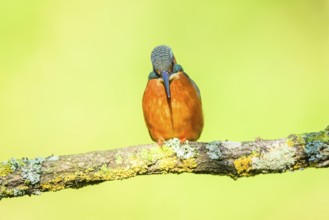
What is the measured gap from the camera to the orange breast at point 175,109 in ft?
15.5

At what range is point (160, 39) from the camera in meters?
6.23

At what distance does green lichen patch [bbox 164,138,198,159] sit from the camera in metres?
3.73

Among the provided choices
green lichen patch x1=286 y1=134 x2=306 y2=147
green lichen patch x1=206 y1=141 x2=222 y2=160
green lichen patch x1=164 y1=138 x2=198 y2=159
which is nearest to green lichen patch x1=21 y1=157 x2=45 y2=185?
green lichen patch x1=164 y1=138 x2=198 y2=159

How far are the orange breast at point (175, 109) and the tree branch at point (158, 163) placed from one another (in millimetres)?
973

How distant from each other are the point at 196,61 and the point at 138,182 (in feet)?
4.27

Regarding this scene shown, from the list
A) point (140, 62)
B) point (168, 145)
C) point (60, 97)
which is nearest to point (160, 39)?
point (140, 62)

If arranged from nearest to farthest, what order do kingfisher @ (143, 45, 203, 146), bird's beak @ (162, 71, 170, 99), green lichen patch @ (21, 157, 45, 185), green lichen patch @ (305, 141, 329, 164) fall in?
green lichen patch @ (305, 141, 329, 164), green lichen patch @ (21, 157, 45, 185), bird's beak @ (162, 71, 170, 99), kingfisher @ (143, 45, 203, 146)

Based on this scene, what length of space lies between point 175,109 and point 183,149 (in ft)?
3.36

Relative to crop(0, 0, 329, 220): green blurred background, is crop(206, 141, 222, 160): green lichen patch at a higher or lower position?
lower

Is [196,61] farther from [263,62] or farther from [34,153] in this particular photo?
[34,153]

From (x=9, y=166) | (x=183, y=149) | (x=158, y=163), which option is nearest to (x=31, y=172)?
(x=9, y=166)

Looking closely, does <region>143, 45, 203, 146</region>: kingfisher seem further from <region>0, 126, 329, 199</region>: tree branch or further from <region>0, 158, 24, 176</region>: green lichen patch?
<region>0, 158, 24, 176</region>: green lichen patch

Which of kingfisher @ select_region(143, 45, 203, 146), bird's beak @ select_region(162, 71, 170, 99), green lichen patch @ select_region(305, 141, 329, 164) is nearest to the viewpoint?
green lichen patch @ select_region(305, 141, 329, 164)

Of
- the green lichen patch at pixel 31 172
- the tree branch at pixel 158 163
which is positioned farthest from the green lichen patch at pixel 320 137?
the green lichen patch at pixel 31 172
